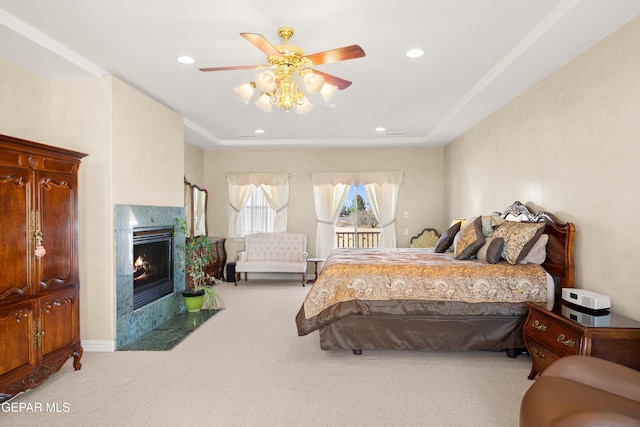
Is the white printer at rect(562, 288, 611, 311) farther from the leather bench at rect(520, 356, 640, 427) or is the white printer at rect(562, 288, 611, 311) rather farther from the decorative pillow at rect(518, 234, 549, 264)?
the leather bench at rect(520, 356, 640, 427)

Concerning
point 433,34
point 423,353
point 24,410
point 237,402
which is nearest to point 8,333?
point 24,410

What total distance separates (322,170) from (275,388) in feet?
17.5

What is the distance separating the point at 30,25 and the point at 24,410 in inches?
109

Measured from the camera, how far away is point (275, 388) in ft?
9.40

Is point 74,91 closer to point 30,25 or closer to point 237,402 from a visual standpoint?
point 30,25

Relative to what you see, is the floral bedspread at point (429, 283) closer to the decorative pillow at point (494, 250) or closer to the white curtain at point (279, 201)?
the decorative pillow at point (494, 250)

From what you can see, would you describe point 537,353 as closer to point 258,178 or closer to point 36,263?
point 36,263

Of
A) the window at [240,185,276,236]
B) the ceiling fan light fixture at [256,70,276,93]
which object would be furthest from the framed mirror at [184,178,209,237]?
the ceiling fan light fixture at [256,70,276,93]

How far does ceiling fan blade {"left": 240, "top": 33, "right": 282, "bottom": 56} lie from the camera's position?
233 cm

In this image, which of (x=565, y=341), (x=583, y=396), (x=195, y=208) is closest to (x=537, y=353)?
(x=565, y=341)

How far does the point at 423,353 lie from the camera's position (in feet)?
11.8

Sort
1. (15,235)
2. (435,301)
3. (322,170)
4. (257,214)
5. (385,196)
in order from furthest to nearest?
(257,214) → (322,170) → (385,196) → (435,301) → (15,235)

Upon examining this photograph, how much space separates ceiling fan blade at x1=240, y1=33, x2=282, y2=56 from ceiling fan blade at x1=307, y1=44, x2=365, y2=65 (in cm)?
26

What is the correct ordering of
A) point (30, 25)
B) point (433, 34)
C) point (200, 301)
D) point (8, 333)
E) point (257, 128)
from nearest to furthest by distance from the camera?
point (8, 333) → point (30, 25) → point (433, 34) → point (200, 301) → point (257, 128)
